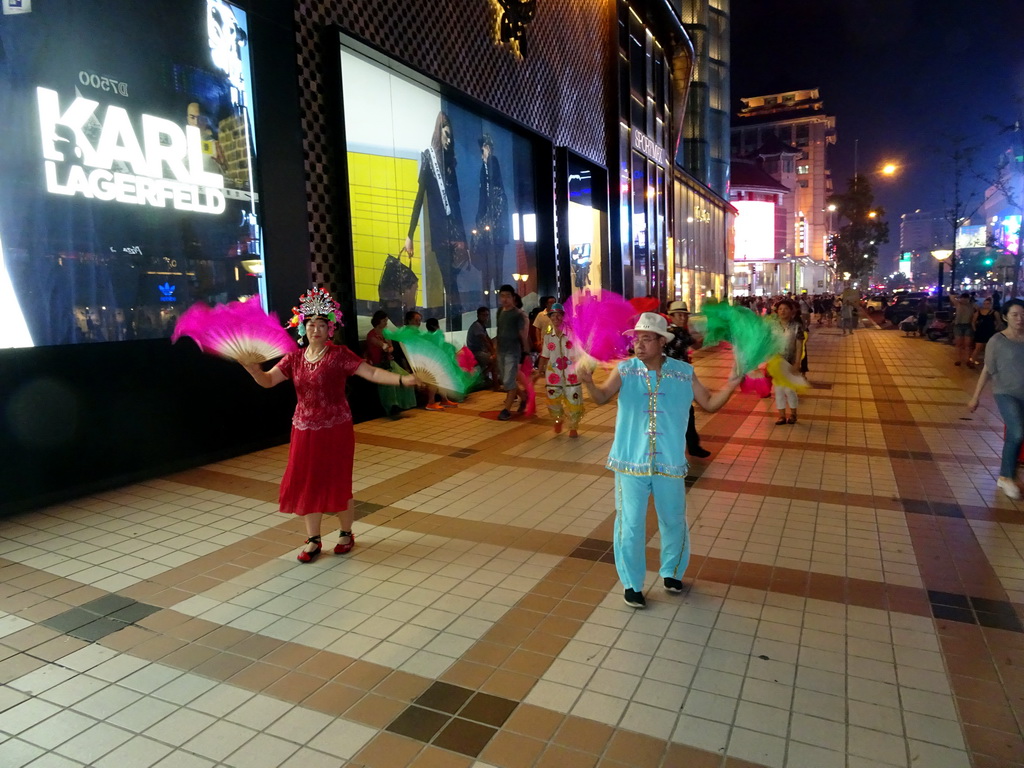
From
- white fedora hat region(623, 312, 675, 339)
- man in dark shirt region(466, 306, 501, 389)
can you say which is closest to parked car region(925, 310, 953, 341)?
man in dark shirt region(466, 306, 501, 389)

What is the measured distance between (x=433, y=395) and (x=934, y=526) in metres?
8.03

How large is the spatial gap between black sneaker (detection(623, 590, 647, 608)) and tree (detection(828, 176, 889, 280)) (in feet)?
208

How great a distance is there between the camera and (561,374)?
918cm

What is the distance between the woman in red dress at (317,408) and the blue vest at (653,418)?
61.5 inches

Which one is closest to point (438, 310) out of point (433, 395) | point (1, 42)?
point (433, 395)

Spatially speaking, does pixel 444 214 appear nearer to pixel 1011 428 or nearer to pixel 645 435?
pixel 1011 428

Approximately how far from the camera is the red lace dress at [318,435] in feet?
15.7

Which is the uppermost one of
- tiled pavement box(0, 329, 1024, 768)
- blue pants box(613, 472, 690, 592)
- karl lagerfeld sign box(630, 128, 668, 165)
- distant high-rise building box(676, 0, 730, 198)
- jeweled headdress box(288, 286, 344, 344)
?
distant high-rise building box(676, 0, 730, 198)

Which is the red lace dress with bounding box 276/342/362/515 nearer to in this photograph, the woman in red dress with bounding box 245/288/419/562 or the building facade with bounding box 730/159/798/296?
the woman in red dress with bounding box 245/288/419/562

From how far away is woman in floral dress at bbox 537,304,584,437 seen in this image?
9047 millimetres

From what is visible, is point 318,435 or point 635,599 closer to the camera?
point 635,599

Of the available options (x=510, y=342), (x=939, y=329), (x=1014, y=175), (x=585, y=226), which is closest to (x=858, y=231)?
(x=1014, y=175)

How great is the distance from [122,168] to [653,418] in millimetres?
6270

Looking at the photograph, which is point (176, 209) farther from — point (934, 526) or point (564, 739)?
point (934, 526)
